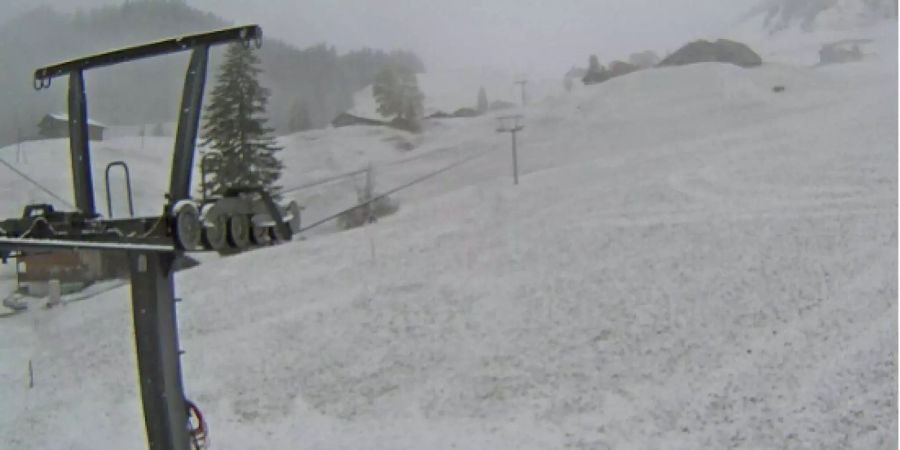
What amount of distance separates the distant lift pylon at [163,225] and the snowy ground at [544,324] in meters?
6.58

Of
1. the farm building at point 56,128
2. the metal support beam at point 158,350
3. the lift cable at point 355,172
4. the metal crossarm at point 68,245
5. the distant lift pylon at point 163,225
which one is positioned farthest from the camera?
the lift cable at point 355,172

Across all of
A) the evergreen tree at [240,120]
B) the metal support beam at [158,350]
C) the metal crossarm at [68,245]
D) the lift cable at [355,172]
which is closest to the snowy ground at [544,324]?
the lift cable at [355,172]

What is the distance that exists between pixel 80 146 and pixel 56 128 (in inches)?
395

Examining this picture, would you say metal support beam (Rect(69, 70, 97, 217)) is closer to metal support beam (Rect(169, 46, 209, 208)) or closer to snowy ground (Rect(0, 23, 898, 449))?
metal support beam (Rect(169, 46, 209, 208))

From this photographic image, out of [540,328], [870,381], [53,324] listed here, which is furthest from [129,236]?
[53,324]

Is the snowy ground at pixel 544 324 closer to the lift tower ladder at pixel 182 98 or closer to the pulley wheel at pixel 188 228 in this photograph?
the lift tower ladder at pixel 182 98

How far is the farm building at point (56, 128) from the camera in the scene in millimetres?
13109

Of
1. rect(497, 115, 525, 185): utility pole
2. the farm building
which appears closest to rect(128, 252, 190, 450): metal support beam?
the farm building

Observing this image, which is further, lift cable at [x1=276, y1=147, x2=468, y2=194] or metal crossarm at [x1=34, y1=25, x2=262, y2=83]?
lift cable at [x1=276, y1=147, x2=468, y2=194]

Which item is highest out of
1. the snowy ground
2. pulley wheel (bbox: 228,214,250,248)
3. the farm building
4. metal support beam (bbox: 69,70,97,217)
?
the farm building

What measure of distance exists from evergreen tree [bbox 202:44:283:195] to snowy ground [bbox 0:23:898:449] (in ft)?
10.9

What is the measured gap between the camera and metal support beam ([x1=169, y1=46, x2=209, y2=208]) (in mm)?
4004

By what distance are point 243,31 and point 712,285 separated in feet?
40.4

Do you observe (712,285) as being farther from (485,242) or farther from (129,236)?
(129,236)
